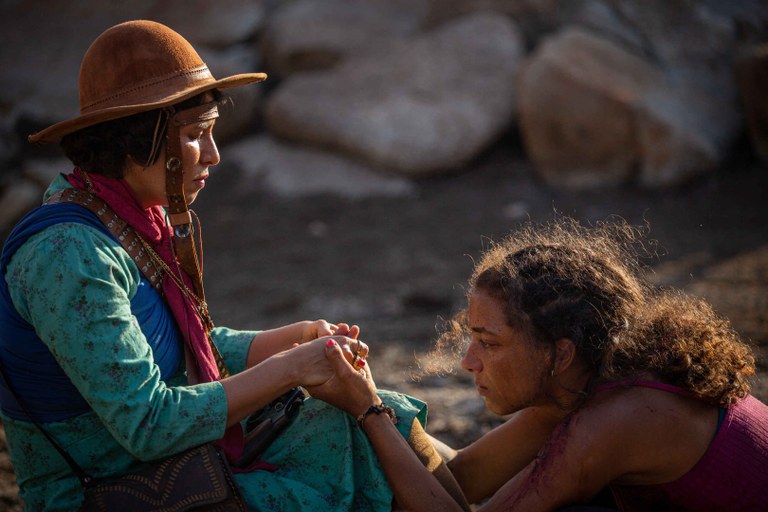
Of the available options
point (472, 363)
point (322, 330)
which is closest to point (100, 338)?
point (322, 330)

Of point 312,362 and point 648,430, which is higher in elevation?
point 312,362

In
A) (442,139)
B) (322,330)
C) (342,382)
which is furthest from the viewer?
(442,139)

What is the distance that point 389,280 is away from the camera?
23.5ft

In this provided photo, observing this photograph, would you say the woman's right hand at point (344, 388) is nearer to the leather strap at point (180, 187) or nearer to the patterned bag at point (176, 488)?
the patterned bag at point (176, 488)

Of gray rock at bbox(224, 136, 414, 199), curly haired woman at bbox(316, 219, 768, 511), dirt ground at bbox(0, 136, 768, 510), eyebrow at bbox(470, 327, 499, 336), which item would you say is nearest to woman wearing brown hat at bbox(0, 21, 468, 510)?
curly haired woman at bbox(316, 219, 768, 511)

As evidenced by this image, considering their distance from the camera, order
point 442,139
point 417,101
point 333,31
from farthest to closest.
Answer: point 333,31, point 417,101, point 442,139

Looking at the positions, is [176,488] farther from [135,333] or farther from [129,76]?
[129,76]

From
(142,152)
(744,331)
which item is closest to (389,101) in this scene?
(744,331)

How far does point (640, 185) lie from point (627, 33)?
2.02 meters

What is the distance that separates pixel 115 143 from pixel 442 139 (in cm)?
672

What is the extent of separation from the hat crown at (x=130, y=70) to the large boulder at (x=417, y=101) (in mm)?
6524

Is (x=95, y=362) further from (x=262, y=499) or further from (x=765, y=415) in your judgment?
(x=765, y=415)

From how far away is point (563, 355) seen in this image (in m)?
2.62

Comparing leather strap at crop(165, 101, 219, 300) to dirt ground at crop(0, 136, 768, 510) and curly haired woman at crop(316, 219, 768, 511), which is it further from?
dirt ground at crop(0, 136, 768, 510)
